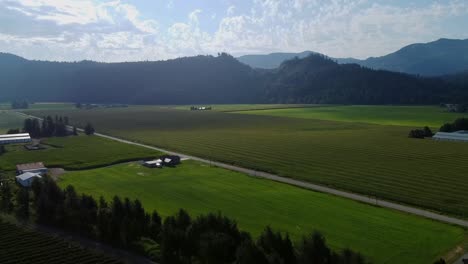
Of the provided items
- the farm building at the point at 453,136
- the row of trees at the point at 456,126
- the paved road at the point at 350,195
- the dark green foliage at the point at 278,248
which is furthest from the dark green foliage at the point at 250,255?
the row of trees at the point at 456,126

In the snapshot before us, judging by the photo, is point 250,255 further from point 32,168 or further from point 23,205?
point 32,168

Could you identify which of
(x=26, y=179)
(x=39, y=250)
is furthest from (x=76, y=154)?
(x=39, y=250)

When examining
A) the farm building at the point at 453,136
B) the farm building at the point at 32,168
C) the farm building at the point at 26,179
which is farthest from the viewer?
the farm building at the point at 453,136

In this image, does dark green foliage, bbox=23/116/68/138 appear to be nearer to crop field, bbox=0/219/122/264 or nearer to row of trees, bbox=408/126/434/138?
crop field, bbox=0/219/122/264

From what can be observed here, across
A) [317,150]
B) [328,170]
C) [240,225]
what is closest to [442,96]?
[317,150]

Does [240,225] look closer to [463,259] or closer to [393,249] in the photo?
[393,249]

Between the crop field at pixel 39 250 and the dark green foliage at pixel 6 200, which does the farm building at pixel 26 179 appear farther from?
the crop field at pixel 39 250
